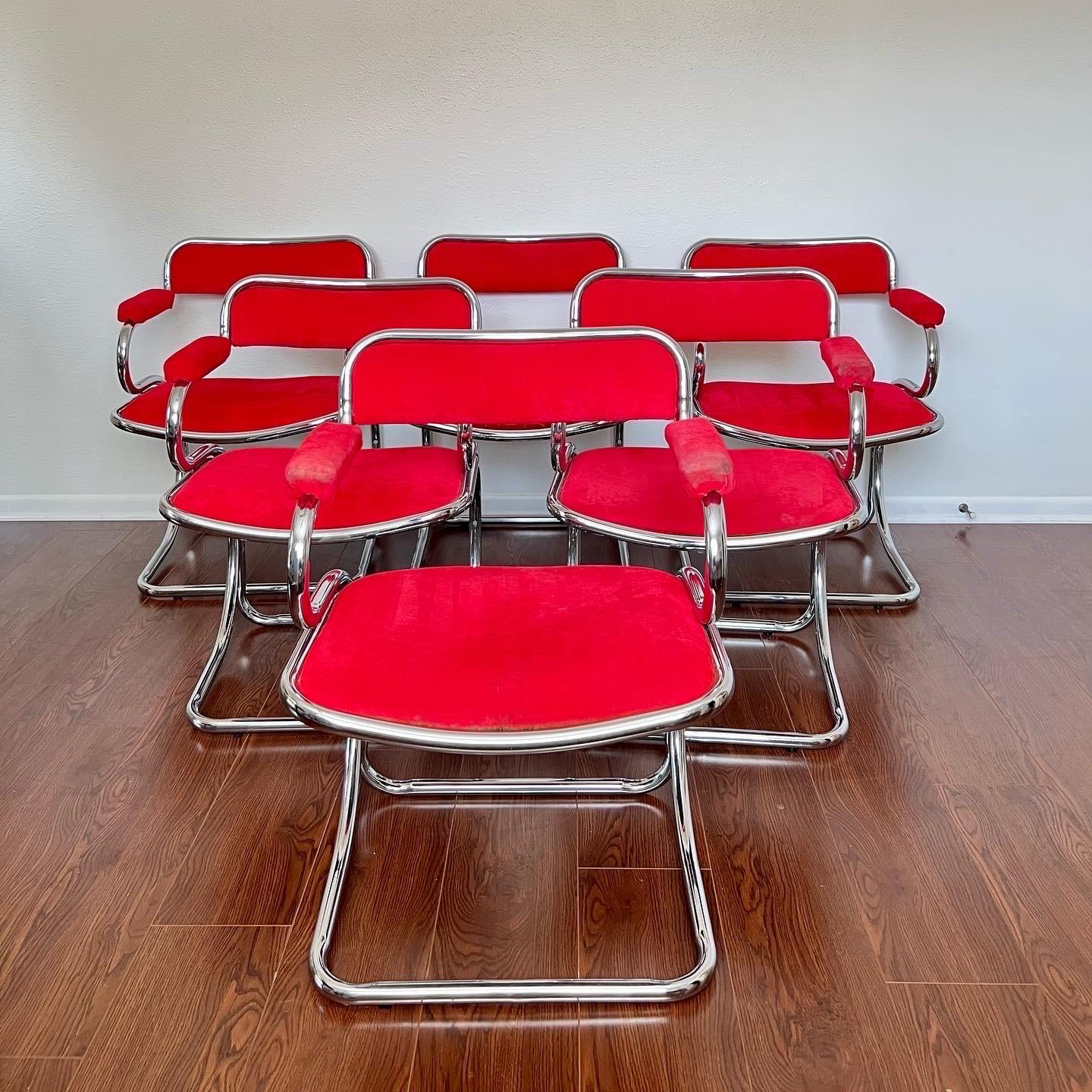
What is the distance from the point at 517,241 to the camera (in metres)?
3.28

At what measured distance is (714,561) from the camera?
172 centimetres

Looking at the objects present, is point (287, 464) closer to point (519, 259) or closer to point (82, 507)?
point (519, 259)

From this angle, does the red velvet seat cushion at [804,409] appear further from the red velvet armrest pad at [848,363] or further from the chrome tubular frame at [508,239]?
the chrome tubular frame at [508,239]

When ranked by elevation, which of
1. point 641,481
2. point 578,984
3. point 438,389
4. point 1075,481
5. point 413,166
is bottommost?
point 1075,481

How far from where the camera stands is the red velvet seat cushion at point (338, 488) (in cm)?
225

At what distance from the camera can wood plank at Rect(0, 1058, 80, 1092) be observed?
151cm

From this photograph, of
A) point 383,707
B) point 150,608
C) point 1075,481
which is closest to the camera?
point 383,707

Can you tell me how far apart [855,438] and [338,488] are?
1152mm

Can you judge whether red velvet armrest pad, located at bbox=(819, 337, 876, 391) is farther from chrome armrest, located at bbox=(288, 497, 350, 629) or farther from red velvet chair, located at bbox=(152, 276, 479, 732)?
chrome armrest, located at bbox=(288, 497, 350, 629)

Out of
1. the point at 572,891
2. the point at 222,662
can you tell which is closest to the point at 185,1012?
the point at 572,891

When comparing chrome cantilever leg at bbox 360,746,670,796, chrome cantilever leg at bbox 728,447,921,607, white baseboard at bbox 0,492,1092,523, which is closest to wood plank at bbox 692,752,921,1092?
chrome cantilever leg at bbox 360,746,670,796

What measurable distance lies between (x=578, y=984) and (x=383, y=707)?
1.81 feet

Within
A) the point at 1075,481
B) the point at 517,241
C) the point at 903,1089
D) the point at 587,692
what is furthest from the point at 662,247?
the point at 903,1089

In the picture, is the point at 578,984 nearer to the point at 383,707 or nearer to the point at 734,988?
the point at 734,988
